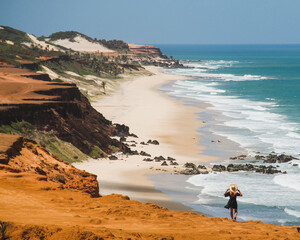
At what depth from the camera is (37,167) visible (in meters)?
20.0

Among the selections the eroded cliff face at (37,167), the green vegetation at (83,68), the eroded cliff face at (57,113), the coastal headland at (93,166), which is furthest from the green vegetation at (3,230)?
the green vegetation at (83,68)

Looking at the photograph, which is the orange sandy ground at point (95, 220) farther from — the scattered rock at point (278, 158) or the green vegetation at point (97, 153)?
the scattered rock at point (278, 158)

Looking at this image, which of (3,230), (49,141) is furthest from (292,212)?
(3,230)

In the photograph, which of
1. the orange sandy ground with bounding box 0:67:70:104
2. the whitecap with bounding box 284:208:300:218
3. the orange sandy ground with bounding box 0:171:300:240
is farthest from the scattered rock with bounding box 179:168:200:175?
the orange sandy ground with bounding box 0:171:300:240

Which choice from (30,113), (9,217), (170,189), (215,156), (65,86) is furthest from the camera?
(65,86)

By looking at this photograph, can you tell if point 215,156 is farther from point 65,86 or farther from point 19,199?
point 19,199

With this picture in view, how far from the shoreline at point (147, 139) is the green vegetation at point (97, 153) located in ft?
2.74

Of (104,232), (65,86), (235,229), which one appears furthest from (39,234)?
(65,86)

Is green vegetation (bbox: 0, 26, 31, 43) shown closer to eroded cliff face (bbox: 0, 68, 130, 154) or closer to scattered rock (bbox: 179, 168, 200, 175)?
eroded cliff face (bbox: 0, 68, 130, 154)

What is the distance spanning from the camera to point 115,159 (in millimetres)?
34969

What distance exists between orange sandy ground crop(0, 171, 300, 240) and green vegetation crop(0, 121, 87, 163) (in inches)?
534

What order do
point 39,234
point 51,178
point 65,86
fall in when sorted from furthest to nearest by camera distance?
point 65,86, point 51,178, point 39,234

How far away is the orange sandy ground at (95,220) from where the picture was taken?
1147 centimetres

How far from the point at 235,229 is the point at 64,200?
213 inches
